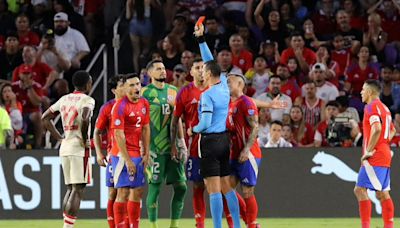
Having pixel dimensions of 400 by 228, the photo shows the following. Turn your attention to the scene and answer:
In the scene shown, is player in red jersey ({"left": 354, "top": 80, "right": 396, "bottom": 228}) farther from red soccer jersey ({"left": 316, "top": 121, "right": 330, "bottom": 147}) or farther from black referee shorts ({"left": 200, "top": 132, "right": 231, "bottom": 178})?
red soccer jersey ({"left": 316, "top": 121, "right": 330, "bottom": 147})

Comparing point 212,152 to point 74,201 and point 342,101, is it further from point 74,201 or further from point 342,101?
point 342,101

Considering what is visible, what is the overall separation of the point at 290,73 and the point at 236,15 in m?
2.16

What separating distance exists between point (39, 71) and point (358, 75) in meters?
6.02

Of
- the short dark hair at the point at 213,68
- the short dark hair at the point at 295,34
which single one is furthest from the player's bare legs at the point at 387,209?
the short dark hair at the point at 295,34

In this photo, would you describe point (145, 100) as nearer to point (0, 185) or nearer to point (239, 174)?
point (239, 174)

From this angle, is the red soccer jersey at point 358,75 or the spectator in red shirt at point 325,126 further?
the red soccer jersey at point 358,75

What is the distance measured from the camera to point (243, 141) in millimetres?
16188

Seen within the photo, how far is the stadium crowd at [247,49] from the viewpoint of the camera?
22.3 metres

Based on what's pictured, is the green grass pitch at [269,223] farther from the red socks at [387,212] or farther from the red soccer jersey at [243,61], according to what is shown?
the red soccer jersey at [243,61]

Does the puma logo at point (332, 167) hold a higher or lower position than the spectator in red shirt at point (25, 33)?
lower

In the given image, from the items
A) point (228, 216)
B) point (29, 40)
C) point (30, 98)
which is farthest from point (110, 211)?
point (29, 40)

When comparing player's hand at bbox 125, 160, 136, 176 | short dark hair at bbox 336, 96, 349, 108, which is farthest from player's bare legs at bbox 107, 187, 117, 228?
short dark hair at bbox 336, 96, 349, 108

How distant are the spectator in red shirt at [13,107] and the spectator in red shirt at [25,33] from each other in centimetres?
209

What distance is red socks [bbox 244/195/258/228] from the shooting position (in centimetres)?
1617
